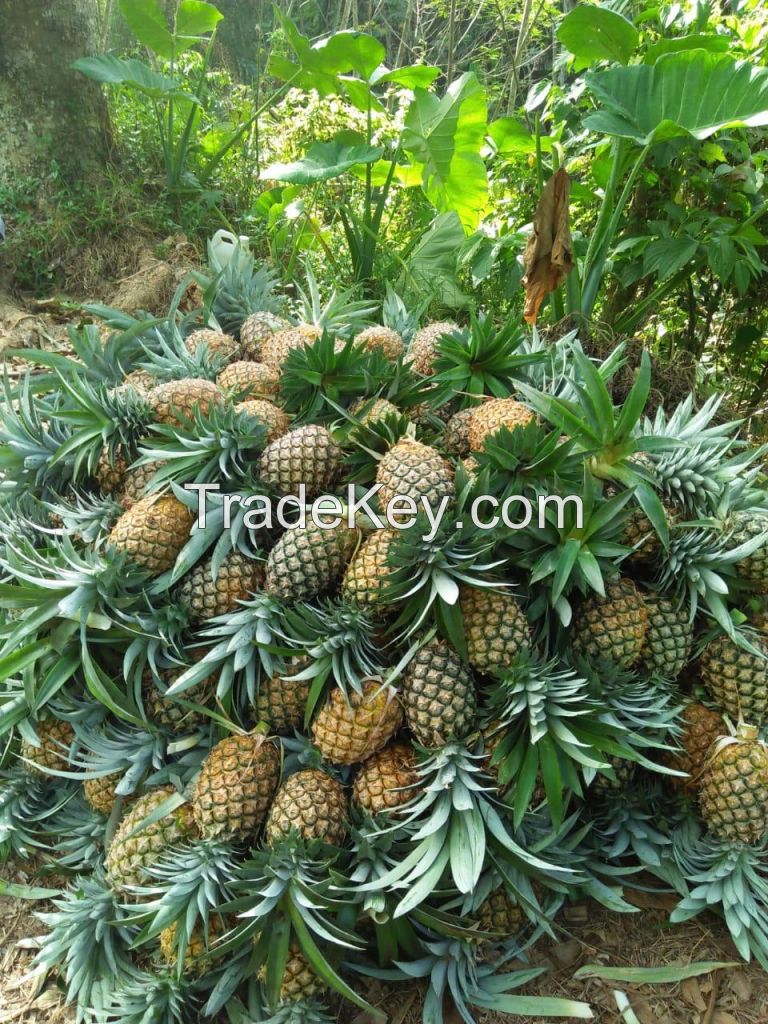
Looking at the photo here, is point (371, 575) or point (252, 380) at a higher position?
point (252, 380)

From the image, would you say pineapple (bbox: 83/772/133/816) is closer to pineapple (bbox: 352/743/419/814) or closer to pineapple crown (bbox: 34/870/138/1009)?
pineapple crown (bbox: 34/870/138/1009)

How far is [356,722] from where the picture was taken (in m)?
1.50

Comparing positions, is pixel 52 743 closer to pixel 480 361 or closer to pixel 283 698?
pixel 283 698

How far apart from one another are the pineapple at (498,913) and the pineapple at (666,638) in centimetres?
59

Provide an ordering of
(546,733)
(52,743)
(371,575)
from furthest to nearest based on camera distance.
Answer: (52,743)
(371,575)
(546,733)

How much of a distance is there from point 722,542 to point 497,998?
1.07 meters

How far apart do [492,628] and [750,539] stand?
0.64 metres

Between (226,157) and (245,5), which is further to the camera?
(245,5)

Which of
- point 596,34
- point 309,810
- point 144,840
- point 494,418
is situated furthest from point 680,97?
point 144,840

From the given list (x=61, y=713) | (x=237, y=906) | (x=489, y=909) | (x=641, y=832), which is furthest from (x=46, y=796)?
(x=641, y=832)

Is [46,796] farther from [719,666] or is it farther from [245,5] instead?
[245,5]

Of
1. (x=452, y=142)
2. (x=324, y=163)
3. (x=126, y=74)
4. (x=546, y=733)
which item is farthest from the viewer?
(x=126, y=74)

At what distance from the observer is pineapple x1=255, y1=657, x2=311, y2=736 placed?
1.58 m

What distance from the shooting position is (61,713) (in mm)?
1682
